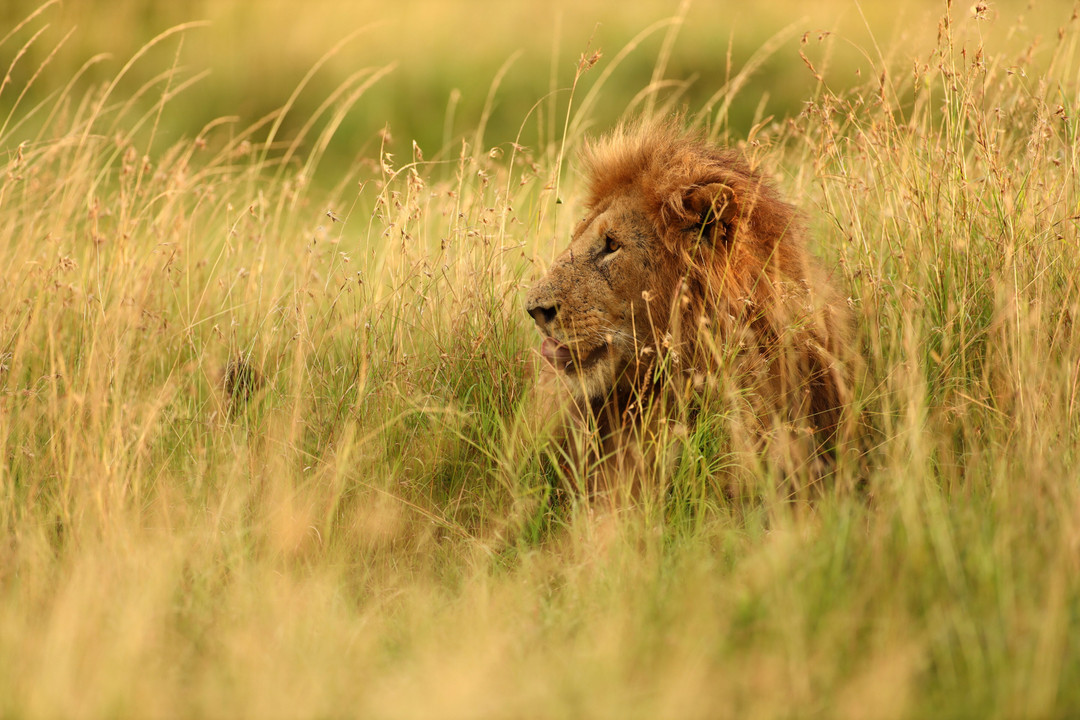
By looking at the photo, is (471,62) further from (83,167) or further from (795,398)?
(795,398)

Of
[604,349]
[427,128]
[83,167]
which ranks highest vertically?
[83,167]

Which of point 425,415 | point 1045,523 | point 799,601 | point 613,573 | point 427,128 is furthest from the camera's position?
point 427,128

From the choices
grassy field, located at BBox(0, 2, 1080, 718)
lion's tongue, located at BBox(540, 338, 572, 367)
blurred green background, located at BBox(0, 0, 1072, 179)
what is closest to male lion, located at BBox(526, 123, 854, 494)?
lion's tongue, located at BBox(540, 338, 572, 367)

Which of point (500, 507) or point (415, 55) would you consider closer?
point (500, 507)

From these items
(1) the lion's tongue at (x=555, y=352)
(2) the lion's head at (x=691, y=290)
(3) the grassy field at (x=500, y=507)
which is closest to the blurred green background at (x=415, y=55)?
(3) the grassy field at (x=500, y=507)

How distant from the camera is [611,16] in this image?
611 inches

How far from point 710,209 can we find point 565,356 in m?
0.68

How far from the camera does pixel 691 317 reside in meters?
3.39

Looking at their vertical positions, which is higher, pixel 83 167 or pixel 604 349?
pixel 83 167

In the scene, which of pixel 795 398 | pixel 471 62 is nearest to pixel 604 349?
pixel 795 398

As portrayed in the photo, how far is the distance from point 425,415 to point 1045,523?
2032 mm

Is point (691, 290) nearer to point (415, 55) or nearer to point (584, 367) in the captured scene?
point (584, 367)

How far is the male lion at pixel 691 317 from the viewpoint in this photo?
10.7 feet

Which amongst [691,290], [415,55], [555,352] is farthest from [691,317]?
[415,55]
